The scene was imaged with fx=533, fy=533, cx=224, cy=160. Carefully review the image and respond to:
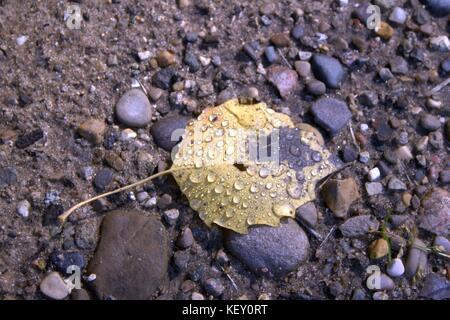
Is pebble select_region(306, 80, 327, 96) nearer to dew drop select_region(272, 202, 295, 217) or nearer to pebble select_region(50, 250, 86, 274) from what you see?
dew drop select_region(272, 202, 295, 217)

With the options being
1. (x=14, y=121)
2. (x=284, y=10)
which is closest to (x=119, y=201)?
(x=14, y=121)

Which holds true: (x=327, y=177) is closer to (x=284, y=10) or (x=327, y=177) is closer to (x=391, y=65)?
(x=391, y=65)

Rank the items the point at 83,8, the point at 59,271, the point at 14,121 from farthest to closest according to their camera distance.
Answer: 1. the point at 83,8
2. the point at 14,121
3. the point at 59,271

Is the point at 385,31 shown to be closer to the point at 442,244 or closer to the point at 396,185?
the point at 396,185

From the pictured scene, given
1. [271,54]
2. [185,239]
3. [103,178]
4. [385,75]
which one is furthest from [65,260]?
[385,75]

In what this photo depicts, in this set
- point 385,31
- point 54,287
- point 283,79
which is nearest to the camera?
point 54,287

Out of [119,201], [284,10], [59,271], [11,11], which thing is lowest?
[59,271]

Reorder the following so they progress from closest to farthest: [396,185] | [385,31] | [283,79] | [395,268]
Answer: [395,268] → [396,185] → [283,79] → [385,31]
